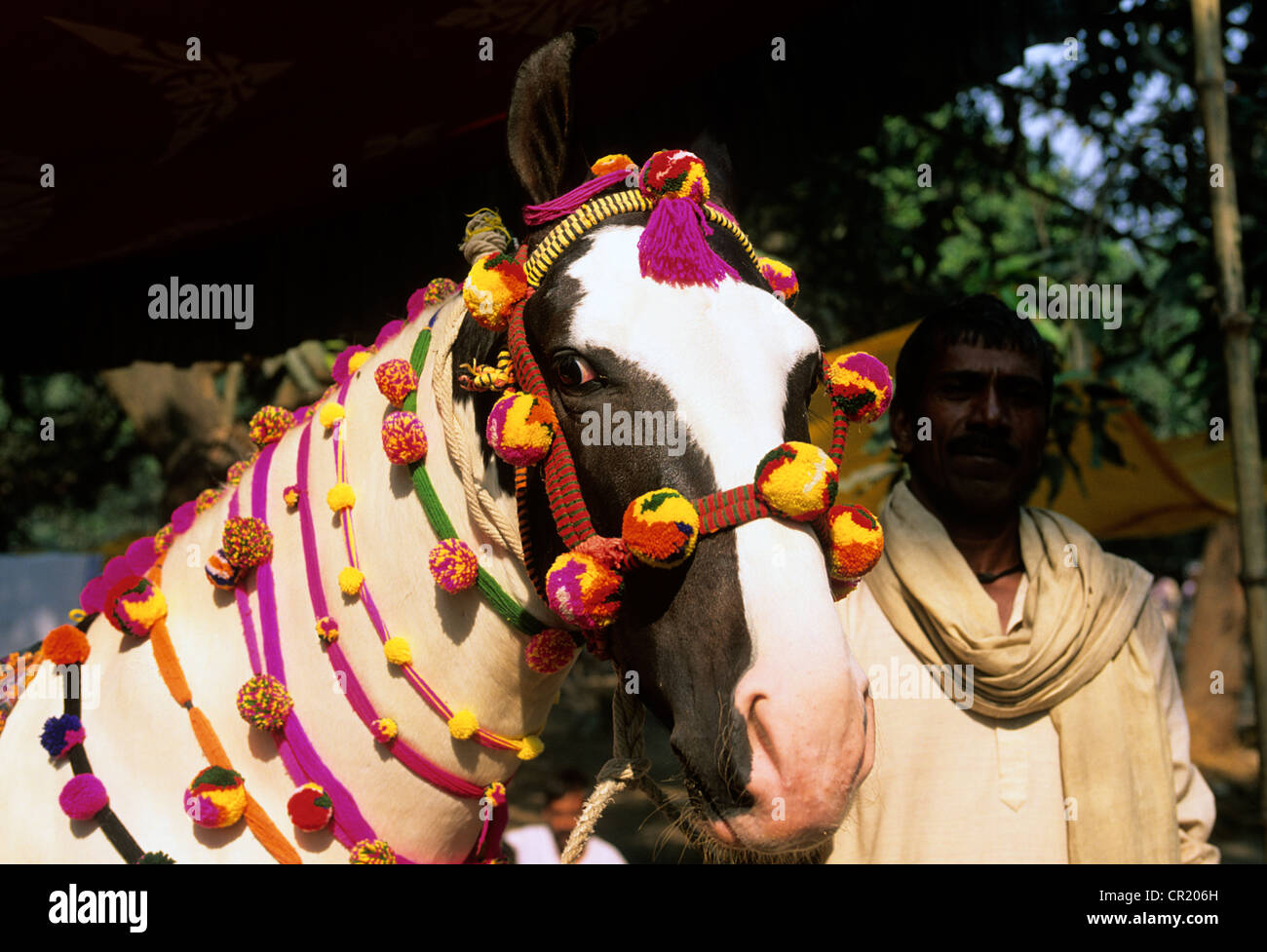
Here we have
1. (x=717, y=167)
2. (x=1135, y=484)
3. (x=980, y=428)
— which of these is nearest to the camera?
(x=717, y=167)

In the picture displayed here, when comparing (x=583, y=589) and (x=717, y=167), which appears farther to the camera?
(x=717, y=167)

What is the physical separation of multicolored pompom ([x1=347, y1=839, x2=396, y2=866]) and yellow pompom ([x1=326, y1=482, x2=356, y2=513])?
642 millimetres

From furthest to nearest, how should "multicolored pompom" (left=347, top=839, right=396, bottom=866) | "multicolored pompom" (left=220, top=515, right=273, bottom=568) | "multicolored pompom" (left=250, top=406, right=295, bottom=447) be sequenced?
"multicolored pompom" (left=250, top=406, right=295, bottom=447), "multicolored pompom" (left=220, top=515, right=273, bottom=568), "multicolored pompom" (left=347, top=839, right=396, bottom=866)

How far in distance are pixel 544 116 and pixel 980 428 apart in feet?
4.81

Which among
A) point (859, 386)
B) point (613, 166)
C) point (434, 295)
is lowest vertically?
point (859, 386)

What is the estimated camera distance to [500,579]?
5.76ft

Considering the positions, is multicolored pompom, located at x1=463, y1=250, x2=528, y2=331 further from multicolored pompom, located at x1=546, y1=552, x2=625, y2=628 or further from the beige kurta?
the beige kurta

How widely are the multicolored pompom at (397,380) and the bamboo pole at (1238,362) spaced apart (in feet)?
8.16

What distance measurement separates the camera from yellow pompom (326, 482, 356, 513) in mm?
1853

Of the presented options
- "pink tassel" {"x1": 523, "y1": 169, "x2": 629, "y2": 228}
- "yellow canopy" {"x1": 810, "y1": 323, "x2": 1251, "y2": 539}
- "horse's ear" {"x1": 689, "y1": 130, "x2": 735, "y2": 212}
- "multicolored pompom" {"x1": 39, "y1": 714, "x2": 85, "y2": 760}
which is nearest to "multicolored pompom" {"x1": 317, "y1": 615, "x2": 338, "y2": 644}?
"multicolored pompom" {"x1": 39, "y1": 714, "x2": 85, "y2": 760}

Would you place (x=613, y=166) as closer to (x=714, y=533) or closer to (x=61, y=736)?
(x=714, y=533)

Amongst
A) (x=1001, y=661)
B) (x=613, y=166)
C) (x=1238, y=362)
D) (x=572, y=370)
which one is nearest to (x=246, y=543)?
(x=572, y=370)
